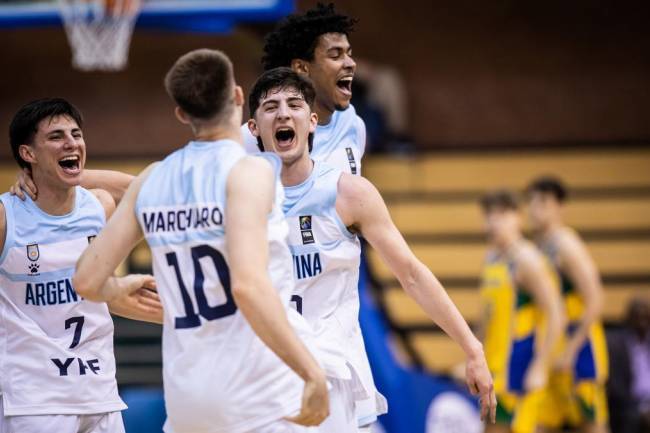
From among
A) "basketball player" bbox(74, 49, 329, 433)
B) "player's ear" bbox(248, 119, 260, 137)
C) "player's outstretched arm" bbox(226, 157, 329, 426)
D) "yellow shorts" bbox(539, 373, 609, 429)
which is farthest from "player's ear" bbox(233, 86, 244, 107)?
"yellow shorts" bbox(539, 373, 609, 429)

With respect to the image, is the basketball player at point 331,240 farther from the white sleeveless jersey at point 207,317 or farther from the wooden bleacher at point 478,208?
the wooden bleacher at point 478,208

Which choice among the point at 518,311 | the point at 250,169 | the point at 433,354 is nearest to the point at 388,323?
the point at 518,311

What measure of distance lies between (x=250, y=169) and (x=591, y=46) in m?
12.0

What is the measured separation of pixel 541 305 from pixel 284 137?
5.62m

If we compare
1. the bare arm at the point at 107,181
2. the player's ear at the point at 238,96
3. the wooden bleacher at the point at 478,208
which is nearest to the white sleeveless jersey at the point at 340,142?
the bare arm at the point at 107,181

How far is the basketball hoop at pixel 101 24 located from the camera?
30.8 feet

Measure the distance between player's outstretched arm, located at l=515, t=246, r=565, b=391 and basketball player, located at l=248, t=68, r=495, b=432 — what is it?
5.05 metres

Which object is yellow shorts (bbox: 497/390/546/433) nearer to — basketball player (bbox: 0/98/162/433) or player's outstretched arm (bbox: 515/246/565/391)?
player's outstretched arm (bbox: 515/246/565/391)

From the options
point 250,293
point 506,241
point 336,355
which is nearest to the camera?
point 250,293

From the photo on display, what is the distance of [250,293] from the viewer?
3.74 m

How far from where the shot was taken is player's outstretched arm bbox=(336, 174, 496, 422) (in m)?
4.79

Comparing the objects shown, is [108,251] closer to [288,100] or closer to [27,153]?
[288,100]

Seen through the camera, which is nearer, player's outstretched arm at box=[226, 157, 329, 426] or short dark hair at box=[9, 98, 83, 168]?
player's outstretched arm at box=[226, 157, 329, 426]

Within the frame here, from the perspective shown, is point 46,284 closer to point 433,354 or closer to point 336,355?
point 336,355
